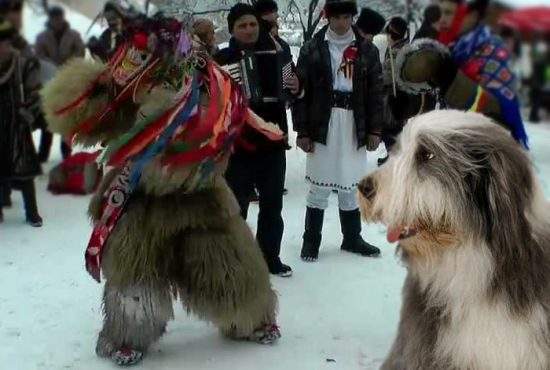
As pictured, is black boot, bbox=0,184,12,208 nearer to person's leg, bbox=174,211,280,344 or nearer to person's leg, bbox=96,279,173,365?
person's leg, bbox=96,279,173,365

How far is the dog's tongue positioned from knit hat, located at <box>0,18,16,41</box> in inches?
154

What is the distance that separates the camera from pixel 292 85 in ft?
15.3

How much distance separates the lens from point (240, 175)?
4.59 meters

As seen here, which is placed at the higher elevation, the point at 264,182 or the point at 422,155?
the point at 422,155

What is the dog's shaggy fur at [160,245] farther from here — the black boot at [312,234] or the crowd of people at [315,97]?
the black boot at [312,234]

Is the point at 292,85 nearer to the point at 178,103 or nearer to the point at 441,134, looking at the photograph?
the point at 178,103

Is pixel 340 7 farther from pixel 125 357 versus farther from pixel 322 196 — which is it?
pixel 125 357

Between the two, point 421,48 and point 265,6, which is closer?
point 421,48

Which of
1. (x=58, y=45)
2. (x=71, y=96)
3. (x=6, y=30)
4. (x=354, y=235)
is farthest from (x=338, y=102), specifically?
(x=58, y=45)

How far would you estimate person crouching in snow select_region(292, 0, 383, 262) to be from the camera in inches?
188

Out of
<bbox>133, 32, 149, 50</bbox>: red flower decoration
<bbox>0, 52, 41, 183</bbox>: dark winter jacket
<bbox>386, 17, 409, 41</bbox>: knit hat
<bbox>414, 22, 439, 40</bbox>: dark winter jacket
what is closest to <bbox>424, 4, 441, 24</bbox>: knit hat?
<bbox>414, 22, 439, 40</bbox>: dark winter jacket

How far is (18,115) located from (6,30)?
76 centimetres

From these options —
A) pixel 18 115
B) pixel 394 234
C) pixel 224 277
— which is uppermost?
pixel 394 234

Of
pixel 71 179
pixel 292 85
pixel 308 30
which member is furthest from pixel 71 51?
pixel 292 85
